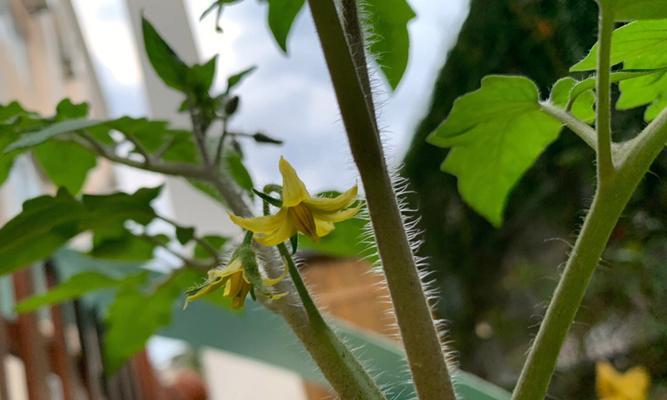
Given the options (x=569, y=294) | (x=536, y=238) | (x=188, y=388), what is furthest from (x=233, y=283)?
(x=188, y=388)

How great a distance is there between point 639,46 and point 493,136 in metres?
0.12

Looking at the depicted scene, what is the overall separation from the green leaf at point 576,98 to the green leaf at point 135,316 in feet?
1.34

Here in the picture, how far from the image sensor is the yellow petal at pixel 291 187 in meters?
0.33

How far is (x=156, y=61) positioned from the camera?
51cm

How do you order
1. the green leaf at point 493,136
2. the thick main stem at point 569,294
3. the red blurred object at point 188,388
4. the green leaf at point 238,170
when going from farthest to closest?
the red blurred object at point 188,388 → the green leaf at point 238,170 → the green leaf at point 493,136 → the thick main stem at point 569,294

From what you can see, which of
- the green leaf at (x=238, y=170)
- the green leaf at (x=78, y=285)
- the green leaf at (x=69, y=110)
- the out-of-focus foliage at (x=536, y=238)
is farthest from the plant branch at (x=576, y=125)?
the green leaf at (x=78, y=285)

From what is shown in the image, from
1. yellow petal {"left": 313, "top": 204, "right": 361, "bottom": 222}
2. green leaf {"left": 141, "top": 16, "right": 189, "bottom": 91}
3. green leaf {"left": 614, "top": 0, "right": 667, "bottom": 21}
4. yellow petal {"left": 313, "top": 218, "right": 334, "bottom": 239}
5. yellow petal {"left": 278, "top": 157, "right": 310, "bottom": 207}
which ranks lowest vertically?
yellow petal {"left": 313, "top": 218, "right": 334, "bottom": 239}

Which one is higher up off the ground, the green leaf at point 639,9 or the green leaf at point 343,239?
the green leaf at point 639,9

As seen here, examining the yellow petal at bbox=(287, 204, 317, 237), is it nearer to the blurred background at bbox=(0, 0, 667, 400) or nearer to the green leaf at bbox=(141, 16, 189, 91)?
the blurred background at bbox=(0, 0, 667, 400)

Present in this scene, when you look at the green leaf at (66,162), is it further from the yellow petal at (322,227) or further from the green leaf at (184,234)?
the yellow petal at (322,227)

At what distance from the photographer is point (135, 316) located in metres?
0.77

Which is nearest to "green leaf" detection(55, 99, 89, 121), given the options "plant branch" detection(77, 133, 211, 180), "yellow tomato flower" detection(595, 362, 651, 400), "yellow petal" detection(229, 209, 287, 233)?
"plant branch" detection(77, 133, 211, 180)

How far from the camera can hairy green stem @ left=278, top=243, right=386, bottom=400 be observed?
0.33 meters

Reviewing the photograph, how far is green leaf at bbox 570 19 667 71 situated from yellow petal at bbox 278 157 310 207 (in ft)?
0.62
